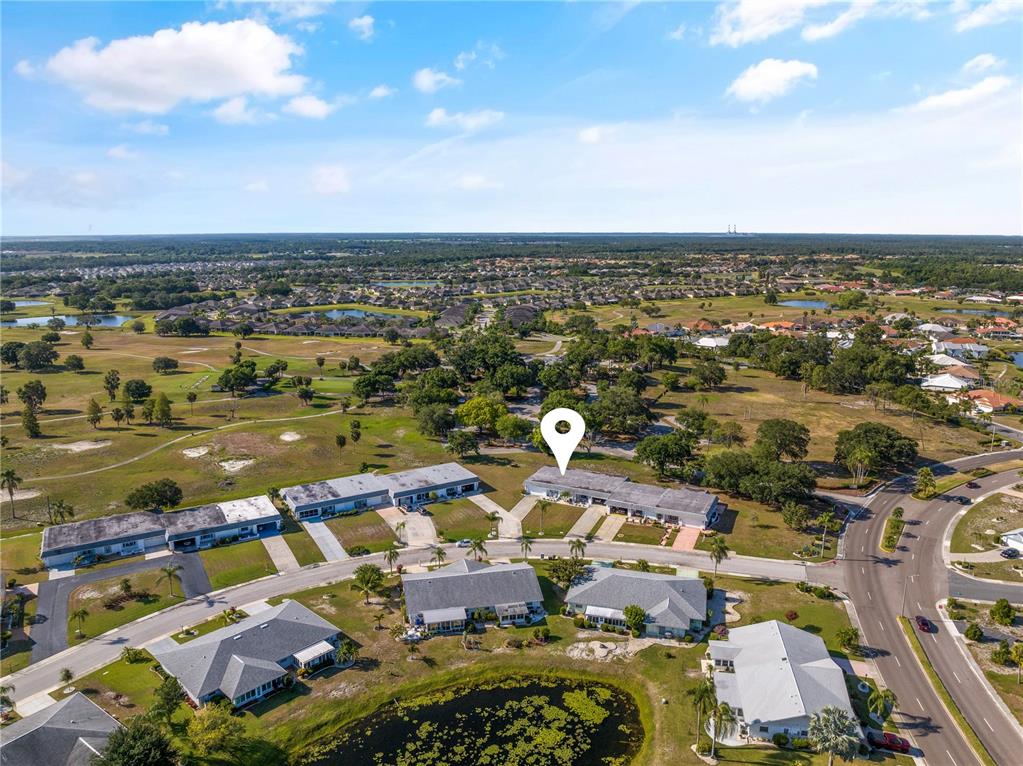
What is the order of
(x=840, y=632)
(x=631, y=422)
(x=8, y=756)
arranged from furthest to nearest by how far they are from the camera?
(x=631, y=422) → (x=840, y=632) → (x=8, y=756)

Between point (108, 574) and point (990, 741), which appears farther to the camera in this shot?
point (108, 574)

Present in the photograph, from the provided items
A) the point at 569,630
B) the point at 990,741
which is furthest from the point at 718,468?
the point at 990,741

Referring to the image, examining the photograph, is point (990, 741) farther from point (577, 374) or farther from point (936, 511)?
point (577, 374)

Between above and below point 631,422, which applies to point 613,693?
below

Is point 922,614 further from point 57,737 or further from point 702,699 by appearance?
point 57,737

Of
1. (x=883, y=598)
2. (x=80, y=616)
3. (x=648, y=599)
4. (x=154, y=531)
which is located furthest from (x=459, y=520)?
(x=883, y=598)

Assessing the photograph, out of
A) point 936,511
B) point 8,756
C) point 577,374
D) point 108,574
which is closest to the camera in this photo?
point 8,756
